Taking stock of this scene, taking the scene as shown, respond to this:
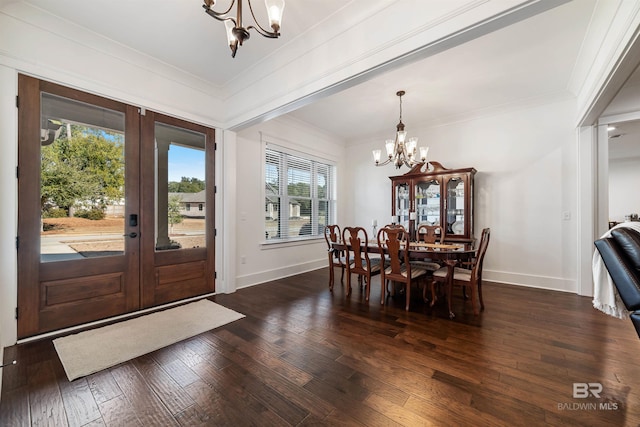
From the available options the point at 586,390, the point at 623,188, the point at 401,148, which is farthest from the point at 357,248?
the point at 623,188

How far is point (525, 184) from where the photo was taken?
4066mm

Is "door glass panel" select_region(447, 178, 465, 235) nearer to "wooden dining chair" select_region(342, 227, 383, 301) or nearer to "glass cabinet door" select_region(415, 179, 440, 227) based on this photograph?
"glass cabinet door" select_region(415, 179, 440, 227)

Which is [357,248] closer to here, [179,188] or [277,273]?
[277,273]

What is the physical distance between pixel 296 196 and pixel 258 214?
1.03m

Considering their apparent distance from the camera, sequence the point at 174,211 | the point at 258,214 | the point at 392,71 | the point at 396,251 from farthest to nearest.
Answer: the point at 258,214
the point at 174,211
the point at 396,251
the point at 392,71

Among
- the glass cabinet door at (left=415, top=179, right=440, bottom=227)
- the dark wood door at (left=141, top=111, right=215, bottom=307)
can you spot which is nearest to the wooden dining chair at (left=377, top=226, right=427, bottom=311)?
the glass cabinet door at (left=415, top=179, right=440, bottom=227)

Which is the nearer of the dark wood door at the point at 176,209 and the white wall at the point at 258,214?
the dark wood door at the point at 176,209

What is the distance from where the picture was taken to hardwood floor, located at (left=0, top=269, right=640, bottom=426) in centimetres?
145

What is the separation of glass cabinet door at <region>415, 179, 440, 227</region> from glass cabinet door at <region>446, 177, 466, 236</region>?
0.62 ft

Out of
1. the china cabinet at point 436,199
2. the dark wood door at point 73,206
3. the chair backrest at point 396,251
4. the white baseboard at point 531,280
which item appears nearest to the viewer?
the dark wood door at point 73,206

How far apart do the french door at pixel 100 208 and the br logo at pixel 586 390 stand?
377 centimetres

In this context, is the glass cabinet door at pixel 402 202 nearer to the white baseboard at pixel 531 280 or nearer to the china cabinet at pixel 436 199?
the china cabinet at pixel 436 199

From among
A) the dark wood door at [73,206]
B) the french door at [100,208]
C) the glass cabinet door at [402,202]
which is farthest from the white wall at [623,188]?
the dark wood door at [73,206]

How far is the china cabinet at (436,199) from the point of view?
423 centimetres
